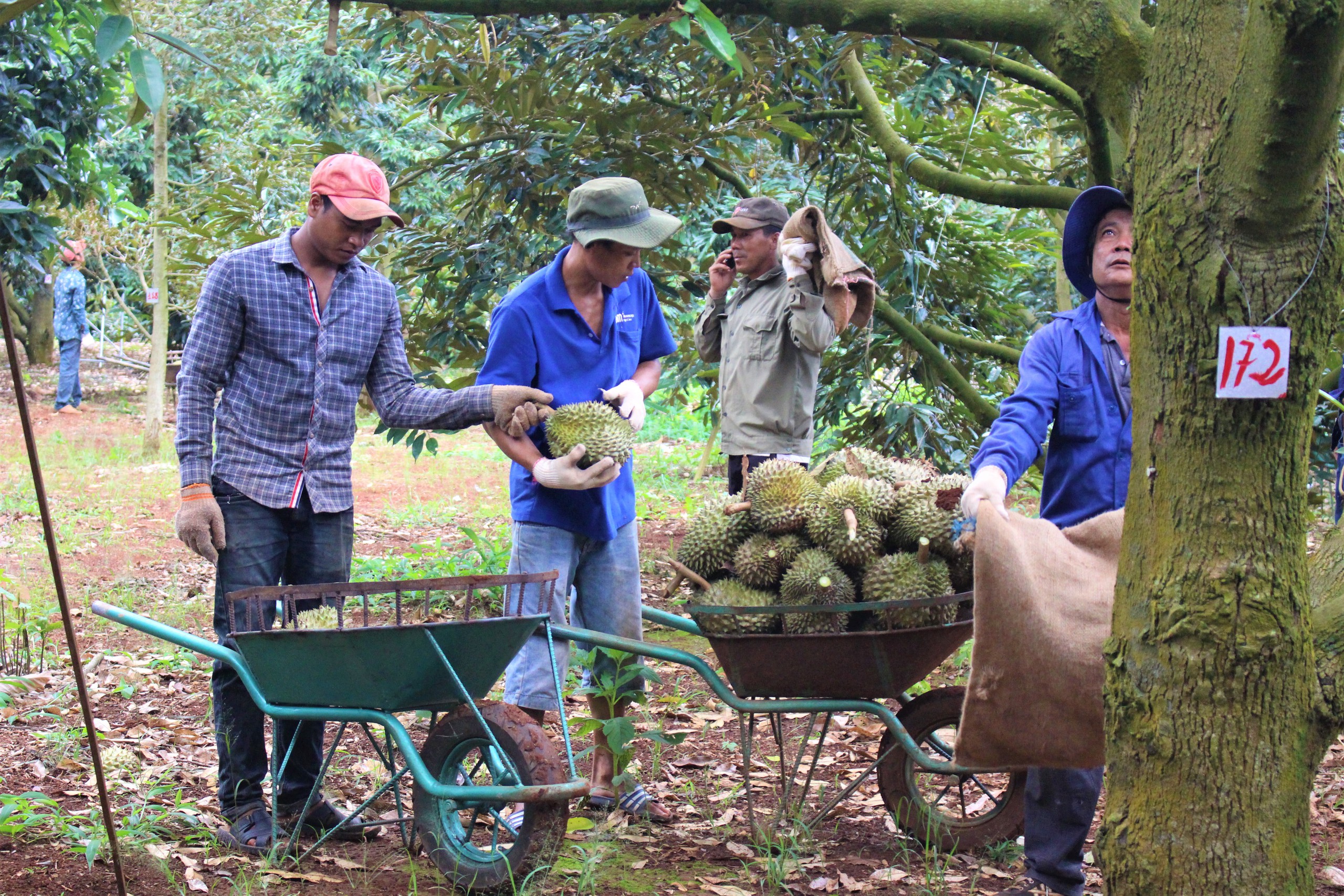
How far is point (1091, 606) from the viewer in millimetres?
2502

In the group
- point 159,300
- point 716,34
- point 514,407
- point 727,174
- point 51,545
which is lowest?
point 51,545

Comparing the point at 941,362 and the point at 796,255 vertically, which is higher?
the point at 796,255

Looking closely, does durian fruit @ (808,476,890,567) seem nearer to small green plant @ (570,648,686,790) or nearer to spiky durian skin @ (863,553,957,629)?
spiky durian skin @ (863,553,957,629)

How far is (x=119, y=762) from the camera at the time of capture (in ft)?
12.6

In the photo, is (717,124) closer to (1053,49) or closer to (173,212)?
(1053,49)

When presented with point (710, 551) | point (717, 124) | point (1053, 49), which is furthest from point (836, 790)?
point (717, 124)

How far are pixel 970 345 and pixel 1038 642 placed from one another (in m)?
3.47

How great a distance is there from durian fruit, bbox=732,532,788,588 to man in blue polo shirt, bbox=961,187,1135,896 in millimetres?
656

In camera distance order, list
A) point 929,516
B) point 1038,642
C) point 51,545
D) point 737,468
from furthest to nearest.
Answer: point 737,468
point 929,516
point 1038,642
point 51,545

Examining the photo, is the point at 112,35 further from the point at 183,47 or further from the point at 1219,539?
the point at 1219,539

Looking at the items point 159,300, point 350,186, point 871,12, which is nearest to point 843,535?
point 871,12

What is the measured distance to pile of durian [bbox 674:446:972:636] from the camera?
3033 millimetres

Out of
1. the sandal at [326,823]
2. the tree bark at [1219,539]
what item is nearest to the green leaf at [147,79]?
the tree bark at [1219,539]

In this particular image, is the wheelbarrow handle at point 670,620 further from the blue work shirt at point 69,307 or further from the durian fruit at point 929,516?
the blue work shirt at point 69,307
